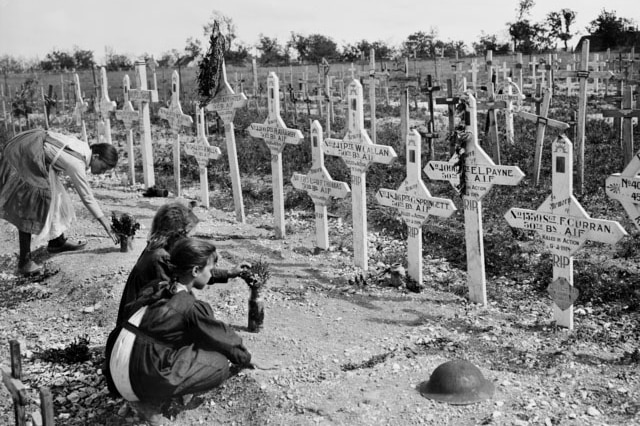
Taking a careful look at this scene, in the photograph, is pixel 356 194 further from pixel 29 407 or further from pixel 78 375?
pixel 29 407

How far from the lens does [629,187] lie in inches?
229

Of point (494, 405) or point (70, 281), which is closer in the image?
point (494, 405)

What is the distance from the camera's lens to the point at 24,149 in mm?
7539

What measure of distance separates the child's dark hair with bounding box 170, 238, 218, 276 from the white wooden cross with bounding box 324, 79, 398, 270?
318 centimetres

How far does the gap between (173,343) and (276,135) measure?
15.0 feet

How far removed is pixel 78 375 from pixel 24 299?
2.14 m

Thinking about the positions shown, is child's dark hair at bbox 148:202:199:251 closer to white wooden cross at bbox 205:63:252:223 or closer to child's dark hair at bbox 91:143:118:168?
child's dark hair at bbox 91:143:118:168

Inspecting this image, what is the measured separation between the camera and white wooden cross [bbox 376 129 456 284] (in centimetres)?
676

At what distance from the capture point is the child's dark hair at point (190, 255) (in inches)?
177

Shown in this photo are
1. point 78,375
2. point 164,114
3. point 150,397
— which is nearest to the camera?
point 150,397

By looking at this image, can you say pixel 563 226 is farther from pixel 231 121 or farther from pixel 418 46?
pixel 418 46

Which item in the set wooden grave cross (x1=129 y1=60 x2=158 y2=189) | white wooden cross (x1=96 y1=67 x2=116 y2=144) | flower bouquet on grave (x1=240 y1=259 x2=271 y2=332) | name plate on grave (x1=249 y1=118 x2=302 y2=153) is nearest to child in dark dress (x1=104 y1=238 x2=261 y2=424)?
flower bouquet on grave (x1=240 y1=259 x2=271 y2=332)

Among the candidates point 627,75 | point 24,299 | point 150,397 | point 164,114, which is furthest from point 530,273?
point 627,75

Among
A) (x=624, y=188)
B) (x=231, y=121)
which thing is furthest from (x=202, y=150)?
(x=624, y=188)
